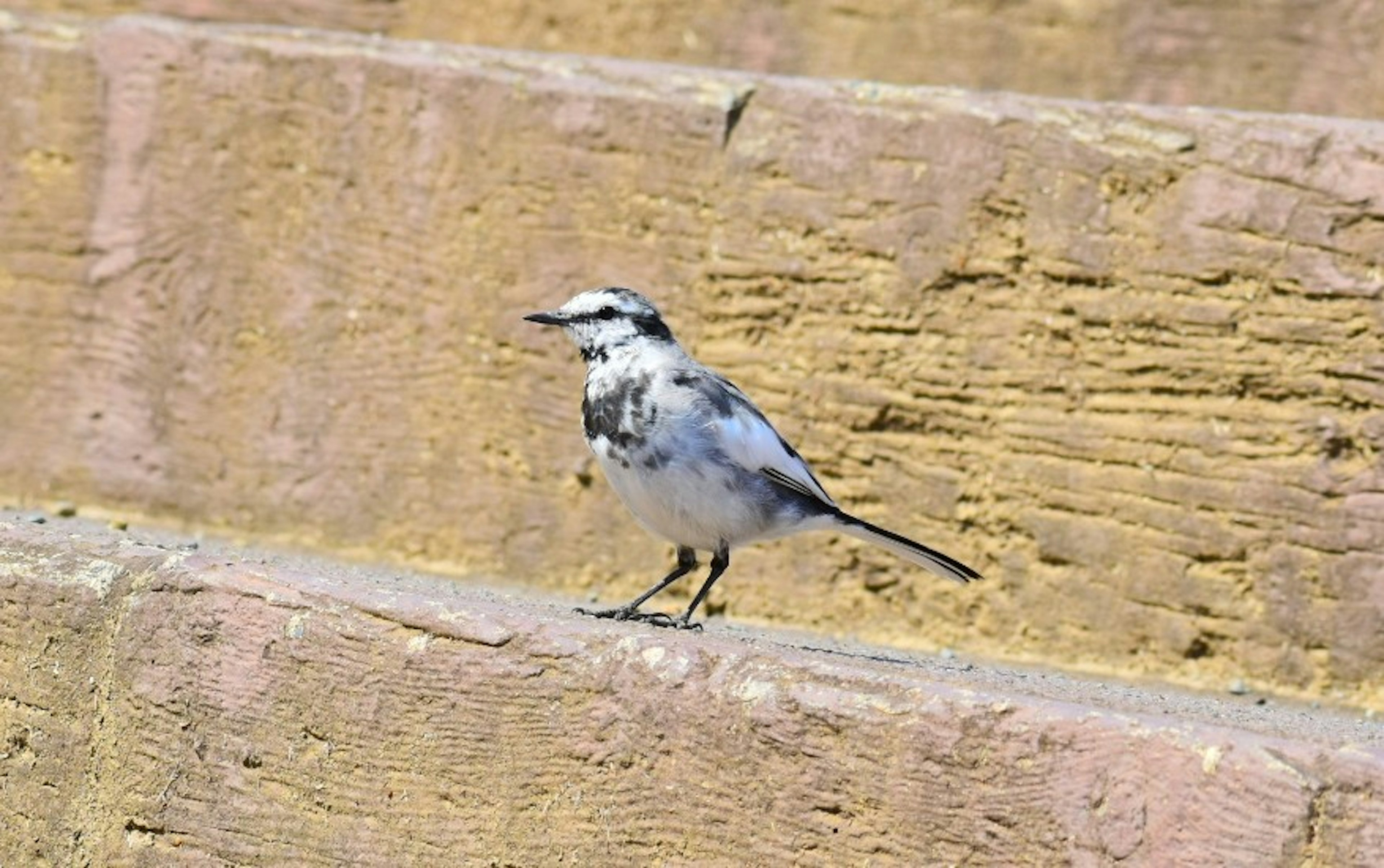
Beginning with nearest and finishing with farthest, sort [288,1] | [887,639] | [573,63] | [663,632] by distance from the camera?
[663,632] < [887,639] < [573,63] < [288,1]

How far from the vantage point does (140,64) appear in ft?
24.0

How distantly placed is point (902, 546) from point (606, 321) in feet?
3.15

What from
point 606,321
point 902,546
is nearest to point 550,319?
point 606,321

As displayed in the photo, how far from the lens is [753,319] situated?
664cm

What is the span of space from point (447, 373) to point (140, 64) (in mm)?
1582

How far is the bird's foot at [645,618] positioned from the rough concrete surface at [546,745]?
0.17m

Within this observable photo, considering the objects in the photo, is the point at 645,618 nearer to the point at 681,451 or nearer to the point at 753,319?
the point at 681,451

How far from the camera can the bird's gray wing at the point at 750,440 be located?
5281mm

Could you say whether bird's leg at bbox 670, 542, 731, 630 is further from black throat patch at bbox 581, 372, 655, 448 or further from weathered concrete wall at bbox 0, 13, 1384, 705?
weathered concrete wall at bbox 0, 13, 1384, 705

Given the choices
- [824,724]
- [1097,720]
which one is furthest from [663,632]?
[1097,720]

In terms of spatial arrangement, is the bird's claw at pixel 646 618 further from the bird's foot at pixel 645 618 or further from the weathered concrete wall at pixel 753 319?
the weathered concrete wall at pixel 753 319

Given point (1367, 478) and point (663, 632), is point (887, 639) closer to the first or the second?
point (1367, 478)

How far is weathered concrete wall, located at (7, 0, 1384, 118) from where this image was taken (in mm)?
7906

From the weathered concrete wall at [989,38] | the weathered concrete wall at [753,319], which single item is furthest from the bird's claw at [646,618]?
the weathered concrete wall at [989,38]
